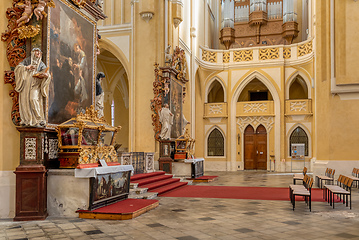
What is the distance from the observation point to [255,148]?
20953 mm

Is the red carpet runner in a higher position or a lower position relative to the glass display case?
lower

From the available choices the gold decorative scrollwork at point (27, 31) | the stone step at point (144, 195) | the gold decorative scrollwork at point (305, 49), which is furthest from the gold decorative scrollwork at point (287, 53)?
the gold decorative scrollwork at point (27, 31)

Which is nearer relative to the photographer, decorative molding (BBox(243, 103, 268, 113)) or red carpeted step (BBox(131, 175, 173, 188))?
red carpeted step (BBox(131, 175, 173, 188))

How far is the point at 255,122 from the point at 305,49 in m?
4.86

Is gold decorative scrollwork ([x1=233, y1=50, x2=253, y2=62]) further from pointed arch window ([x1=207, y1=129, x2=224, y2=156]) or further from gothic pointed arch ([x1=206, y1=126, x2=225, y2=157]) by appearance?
pointed arch window ([x1=207, y1=129, x2=224, y2=156])

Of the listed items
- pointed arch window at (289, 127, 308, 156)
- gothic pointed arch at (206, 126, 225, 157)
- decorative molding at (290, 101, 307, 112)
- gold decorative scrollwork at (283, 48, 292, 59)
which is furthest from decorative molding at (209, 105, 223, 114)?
gold decorative scrollwork at (283, 48, 292, 59)

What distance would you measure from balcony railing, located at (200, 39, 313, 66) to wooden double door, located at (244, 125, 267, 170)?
12.9 feet

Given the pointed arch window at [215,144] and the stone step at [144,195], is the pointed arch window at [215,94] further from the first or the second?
the stone step at [144,195]

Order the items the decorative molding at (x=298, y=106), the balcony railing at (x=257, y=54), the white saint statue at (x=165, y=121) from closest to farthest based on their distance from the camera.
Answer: the white saint statue at (x=165, y=121), the decorative molding at (x=298, y=106), the balcony railing at (x=257, y=54)

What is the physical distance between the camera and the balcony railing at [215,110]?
2111 centimetres

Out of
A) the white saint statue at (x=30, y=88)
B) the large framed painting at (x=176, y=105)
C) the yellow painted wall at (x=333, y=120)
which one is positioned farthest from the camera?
the large framed painting at (x=176, y=105)

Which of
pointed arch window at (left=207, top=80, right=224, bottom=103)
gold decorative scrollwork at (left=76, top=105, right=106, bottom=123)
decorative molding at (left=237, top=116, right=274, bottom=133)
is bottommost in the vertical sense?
gold decorative scrollwork at (left=76, top=105, right=106, bottom=123)

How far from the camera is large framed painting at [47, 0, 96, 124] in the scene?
7625mm

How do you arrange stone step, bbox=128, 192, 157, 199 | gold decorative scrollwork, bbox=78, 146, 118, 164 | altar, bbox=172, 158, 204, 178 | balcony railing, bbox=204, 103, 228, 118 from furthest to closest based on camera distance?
1. balcony railing, bbox=204, 103, 228, 118
2. altar, bbox=172, 158, 204, 178
3. stone step, bbox=128, 192, 157, 199
4. gold decorative scrollwork, bbox=78, 146, 118, 164
